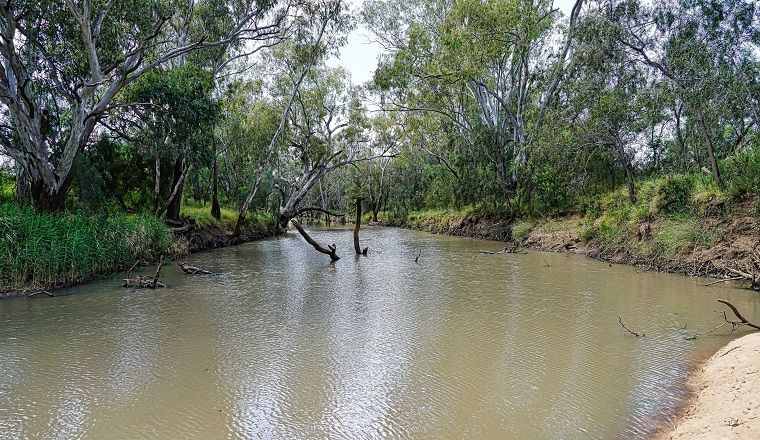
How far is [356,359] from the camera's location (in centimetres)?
649

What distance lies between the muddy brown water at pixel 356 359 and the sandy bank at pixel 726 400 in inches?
9.6

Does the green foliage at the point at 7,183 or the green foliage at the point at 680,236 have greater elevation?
the green foliage at the point at 7,183

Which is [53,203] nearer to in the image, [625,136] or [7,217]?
[7,217]

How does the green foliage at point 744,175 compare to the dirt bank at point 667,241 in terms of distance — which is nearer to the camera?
the dirt bank at point 667,241

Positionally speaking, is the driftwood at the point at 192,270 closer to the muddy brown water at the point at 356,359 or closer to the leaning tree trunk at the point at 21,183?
the muddy brown water at the point at 356,359

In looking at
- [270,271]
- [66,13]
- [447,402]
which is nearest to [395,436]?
[447,402]

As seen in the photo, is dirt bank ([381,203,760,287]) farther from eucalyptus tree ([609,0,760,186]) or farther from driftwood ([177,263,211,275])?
driftwood ([177,263,211,275])

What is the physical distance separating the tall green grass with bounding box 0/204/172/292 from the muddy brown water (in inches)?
28.7

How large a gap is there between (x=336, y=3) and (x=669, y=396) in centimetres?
1737

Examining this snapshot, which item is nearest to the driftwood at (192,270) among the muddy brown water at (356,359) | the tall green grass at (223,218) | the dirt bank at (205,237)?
the muddy brown water at (356,359)

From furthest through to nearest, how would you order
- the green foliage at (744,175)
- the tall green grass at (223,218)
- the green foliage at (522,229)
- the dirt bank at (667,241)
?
the green foliage at (522,229), the tall green grass at (223,218), the green foliage at (744,175), the dirt bank at (667,241)

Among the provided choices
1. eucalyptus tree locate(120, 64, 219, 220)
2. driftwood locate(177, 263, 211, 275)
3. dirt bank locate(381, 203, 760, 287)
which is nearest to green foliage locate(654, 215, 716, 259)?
dirt bank locate(381, 203, 760, 287)

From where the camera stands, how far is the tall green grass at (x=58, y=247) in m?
10.0

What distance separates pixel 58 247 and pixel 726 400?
12.2m
